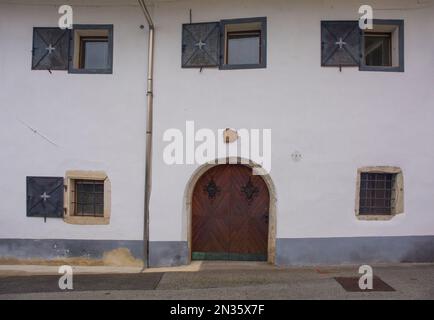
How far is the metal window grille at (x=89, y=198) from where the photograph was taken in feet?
22.5

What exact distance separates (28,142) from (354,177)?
6434mm

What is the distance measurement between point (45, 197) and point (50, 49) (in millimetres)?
2969

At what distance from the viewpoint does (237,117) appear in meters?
6.56

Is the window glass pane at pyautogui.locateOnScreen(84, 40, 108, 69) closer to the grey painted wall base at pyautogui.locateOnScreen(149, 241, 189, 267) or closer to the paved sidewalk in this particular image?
the grey painted wall base at pyautogui.locateOnScreen(149, 241, 189, 267)

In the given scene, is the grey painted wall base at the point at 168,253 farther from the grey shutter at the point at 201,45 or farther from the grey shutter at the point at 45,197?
the grey shutter at the point at 201,45

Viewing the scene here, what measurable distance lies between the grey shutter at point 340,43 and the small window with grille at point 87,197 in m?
4.93

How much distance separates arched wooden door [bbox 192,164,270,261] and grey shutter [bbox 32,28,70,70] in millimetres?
3721

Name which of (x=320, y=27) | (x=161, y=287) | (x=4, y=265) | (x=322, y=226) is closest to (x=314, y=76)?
(x=320, y=27)

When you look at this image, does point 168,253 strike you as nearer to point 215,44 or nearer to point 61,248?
point 61,248

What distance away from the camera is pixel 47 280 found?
586cm

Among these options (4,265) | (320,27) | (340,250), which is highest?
(320,27)

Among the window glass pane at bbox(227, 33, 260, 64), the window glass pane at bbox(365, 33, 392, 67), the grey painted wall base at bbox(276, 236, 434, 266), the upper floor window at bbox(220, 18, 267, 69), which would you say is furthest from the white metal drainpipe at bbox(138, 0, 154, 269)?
the window glass pane at bbox(365, 33, 392, 67)

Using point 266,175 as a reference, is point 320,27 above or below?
above

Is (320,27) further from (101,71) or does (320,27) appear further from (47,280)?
(47,280)
